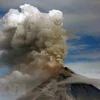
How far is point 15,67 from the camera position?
801cm

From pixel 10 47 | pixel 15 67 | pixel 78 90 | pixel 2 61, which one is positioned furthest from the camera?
pixel 78 90

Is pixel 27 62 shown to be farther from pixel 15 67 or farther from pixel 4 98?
pixel 4 98

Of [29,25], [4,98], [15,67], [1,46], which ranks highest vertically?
[29,25]

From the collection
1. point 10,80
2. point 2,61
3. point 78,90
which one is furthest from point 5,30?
point 78,90

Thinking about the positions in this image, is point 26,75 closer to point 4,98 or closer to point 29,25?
point 4,98

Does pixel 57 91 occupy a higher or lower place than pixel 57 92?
higher

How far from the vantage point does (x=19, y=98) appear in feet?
28.4

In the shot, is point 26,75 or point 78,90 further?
point 78,90

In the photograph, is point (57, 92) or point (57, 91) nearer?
point (57, 92)

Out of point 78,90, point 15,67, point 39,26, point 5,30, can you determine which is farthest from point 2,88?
point 78,90

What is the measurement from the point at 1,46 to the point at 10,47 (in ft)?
4.18

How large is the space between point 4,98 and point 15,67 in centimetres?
118

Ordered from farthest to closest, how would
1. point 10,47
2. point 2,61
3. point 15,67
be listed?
point 10,47
point 15,67
point 2,61

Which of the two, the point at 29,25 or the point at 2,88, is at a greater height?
the point at 29,25
